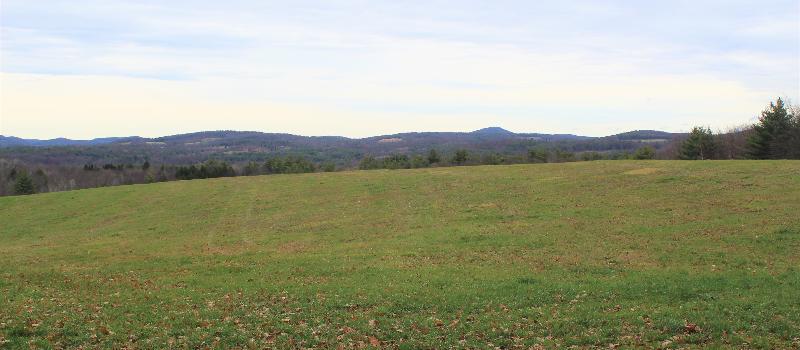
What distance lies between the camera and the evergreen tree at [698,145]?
77812 mm

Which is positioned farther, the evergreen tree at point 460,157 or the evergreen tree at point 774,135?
the evergreen tree at point 460,157

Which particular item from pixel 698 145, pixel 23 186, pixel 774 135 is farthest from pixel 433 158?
pixel 23 186

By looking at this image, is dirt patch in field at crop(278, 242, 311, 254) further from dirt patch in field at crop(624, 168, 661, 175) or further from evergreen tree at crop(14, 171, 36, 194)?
evergreen tree at crop(14, 171, 36, 194)

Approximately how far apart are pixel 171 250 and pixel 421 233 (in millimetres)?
12396

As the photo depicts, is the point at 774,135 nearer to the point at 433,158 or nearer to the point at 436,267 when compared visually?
the point at 433,158

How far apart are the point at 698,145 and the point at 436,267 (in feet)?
225

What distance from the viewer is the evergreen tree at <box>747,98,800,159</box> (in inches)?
2685

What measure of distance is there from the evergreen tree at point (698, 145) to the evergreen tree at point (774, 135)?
7348 millimetres

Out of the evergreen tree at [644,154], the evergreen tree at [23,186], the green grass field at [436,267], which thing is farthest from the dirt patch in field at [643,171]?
the evergreen tree at [23,186]

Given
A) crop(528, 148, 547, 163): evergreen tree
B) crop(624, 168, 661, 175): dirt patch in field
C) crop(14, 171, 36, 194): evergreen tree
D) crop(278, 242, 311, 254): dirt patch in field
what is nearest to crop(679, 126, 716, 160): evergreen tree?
crop(528, 148, 547, 163): evergreen tree

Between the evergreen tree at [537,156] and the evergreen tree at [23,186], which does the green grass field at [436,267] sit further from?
the evergreen tree at [23,186]

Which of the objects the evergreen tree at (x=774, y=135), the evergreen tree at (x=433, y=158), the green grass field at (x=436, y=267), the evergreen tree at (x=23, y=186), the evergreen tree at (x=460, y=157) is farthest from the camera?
the evergreen tree at (x=433, y=158)

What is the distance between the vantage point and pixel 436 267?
A: 70.3 ft

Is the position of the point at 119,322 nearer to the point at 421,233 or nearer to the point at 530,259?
the point at 530,259
